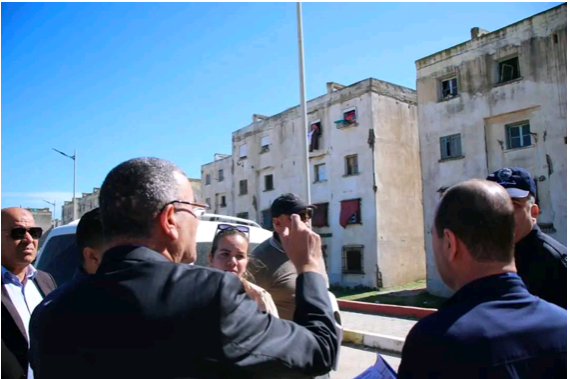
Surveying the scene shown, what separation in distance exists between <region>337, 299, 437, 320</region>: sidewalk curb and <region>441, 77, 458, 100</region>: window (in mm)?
10447

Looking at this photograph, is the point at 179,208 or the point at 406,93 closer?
the point at 179,208

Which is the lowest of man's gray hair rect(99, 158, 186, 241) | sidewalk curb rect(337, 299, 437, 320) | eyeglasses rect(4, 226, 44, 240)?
sidewalk curb rect(337, 299, 437, 320)

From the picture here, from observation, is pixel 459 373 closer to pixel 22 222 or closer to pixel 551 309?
pixel 551 309

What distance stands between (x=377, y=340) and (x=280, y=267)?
761cm

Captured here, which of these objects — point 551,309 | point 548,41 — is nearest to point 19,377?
point 551,309

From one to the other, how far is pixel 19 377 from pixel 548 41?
67.7ft

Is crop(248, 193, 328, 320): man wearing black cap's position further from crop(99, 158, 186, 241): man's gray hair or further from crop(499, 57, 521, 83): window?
crop(499, 57, 521, 83): window

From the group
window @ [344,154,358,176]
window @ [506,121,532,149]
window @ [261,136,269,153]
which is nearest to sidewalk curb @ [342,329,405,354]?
window @ [506,121,532,149]

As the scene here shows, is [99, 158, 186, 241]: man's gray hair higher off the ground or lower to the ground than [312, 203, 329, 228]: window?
higher

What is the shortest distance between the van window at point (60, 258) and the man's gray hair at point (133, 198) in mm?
3380

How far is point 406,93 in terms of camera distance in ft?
88.3

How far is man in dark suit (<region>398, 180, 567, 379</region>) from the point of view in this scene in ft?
4.94

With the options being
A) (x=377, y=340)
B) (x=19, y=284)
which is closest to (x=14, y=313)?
(x=19, y=284)

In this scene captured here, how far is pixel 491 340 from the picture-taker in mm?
1511
